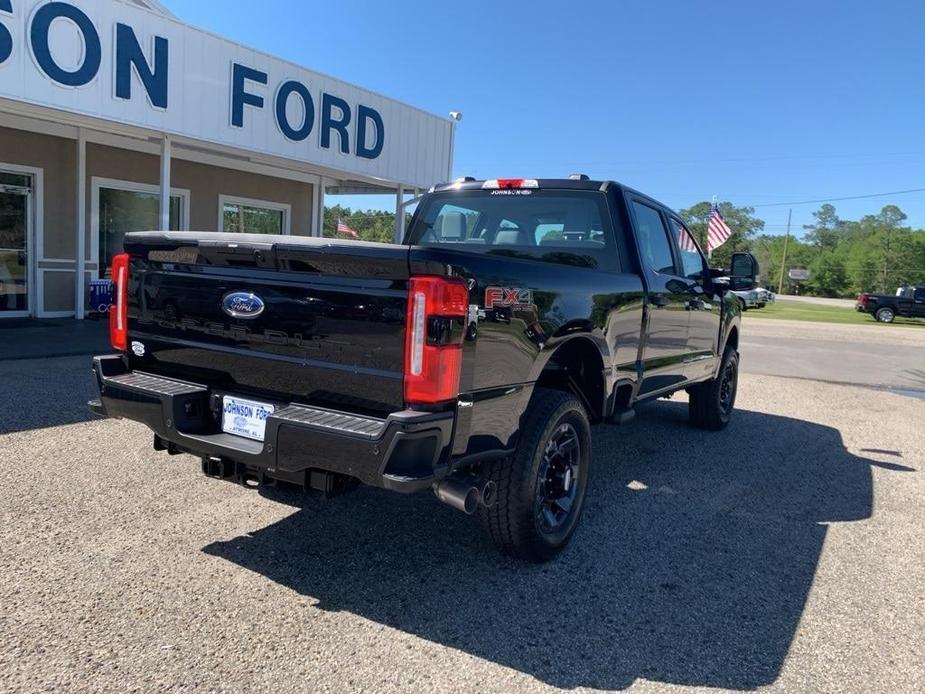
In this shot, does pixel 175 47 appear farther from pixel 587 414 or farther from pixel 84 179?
pixel 587 414

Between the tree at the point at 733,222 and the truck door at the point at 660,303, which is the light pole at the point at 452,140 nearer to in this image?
the truck door at the point at 660,303

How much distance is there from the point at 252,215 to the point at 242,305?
12.3 m

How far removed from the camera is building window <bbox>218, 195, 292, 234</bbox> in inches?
548

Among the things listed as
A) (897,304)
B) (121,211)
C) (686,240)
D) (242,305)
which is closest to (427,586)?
(242,305)

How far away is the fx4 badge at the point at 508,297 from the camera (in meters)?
2.88

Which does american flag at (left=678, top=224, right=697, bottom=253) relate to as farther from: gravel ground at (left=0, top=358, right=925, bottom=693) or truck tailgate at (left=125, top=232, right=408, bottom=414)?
truck tailgate at (left=125, top=232, right=408, bottom=414)

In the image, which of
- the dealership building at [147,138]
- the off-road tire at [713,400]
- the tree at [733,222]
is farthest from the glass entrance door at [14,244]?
the tree at [733,222]

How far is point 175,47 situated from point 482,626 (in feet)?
30.1

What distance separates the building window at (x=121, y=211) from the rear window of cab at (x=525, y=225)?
8.29 m

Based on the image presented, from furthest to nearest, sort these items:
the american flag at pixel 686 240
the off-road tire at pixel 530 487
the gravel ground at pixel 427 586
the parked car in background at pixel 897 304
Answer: the parked car in background at pixel 897 304 → the american flag at pixel 686 240 → the off-road tire at pixel 530 487 → the gravel ground at pixel 427 586

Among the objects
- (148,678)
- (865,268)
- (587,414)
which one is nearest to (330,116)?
(587,414)

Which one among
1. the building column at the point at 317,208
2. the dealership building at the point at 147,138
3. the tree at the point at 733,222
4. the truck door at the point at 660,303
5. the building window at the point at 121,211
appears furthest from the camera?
the tree at the point at 733,222

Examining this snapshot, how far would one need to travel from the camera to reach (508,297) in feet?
9.86

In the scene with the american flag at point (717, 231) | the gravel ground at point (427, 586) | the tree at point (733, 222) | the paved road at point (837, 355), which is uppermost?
the tree at point (733, 222)
